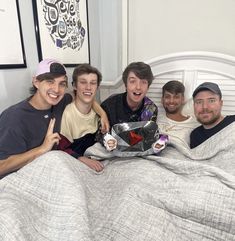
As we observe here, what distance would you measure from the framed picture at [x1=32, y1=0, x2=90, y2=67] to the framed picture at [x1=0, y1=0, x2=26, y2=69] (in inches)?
6.1

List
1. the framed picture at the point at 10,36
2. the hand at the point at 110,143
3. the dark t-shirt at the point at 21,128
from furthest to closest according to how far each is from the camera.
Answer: the hand at the point at 110,143 < the framed picture at the point at 10,36 < the dark t-shirt at the point at 21,128

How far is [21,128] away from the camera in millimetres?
1229

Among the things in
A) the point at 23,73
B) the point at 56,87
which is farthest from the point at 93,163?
the point at 23,73

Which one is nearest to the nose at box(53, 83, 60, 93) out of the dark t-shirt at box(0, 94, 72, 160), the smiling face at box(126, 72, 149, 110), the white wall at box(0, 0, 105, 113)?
the dark t-shirt at box(0, 94, 72, 160)

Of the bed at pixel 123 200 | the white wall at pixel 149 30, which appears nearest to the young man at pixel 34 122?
the bed at pixel 123 200

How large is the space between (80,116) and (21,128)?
41cm

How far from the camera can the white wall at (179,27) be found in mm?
1840

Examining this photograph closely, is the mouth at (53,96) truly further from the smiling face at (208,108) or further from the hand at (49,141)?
the smiling face at (208,108)

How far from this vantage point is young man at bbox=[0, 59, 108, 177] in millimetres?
1189

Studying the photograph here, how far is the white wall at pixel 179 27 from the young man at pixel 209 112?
0.49 metres

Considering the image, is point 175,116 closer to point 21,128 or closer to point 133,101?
point 133,101

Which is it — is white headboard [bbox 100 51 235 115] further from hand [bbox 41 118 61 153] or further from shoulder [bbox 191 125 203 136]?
hand [bbox 41 118 61 153]

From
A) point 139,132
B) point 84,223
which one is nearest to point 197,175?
point 139,132

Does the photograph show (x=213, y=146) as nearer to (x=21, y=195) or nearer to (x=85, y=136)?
(x=85, y=136)
